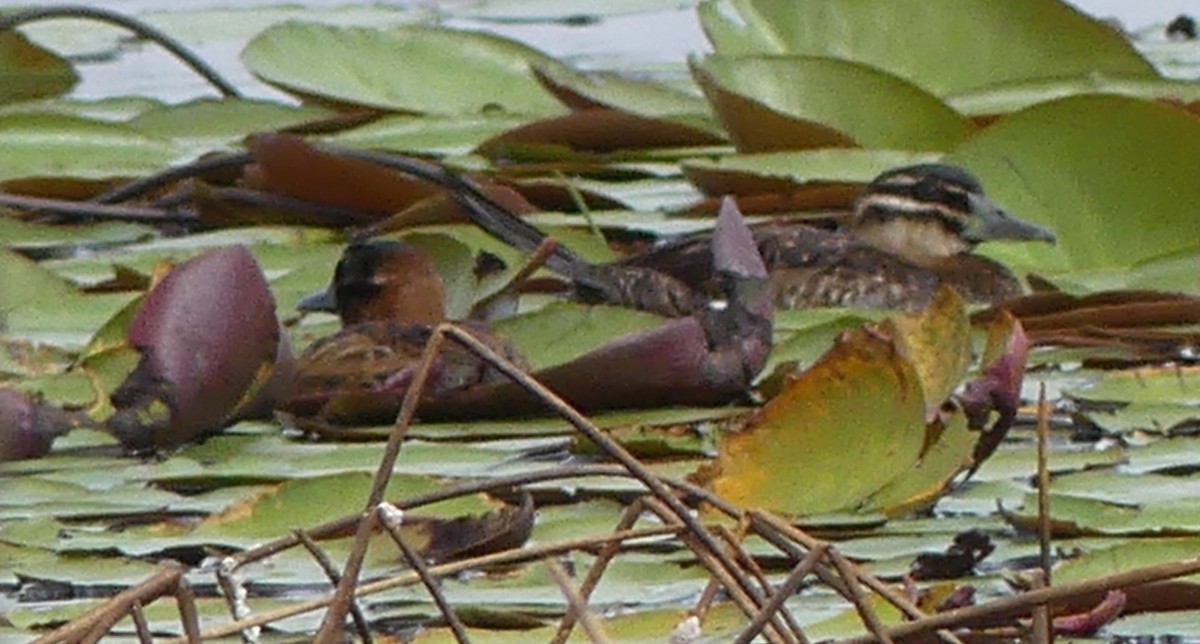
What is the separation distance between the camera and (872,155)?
243 inches

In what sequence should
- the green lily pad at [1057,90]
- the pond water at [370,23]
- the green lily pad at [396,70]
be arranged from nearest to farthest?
the green lily pad at [1057,90] < the green lily pad at [396,70] < the pond water at [370,23]

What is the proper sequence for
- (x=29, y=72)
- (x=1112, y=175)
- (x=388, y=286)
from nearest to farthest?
(x=388, y=286)
(x=1112, y=175)
(x=29, y=72)

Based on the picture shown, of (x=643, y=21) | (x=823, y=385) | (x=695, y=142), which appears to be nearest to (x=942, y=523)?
(x=823, y=385)

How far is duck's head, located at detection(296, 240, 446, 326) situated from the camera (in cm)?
492

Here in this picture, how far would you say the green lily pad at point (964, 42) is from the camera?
6.66m

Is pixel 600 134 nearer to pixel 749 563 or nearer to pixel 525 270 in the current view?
pixel 525 270

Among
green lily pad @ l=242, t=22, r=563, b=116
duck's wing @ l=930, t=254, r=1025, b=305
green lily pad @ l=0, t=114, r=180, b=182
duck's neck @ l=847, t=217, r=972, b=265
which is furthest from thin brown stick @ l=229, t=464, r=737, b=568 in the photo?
green lily pad @ l=242, t=22, r=563, b=116

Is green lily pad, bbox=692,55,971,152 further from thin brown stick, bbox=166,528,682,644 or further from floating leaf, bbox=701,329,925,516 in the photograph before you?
thin brown stick, bbox=166,528,682,644

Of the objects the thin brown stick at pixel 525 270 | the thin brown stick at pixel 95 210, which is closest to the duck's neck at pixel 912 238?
the thin brown stick at pixel 525 270

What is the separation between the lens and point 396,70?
23.1ft

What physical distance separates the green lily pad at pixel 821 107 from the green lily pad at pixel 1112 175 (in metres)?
0.58

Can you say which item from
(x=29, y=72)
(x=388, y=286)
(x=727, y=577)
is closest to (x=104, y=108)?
(x=29, y=72)

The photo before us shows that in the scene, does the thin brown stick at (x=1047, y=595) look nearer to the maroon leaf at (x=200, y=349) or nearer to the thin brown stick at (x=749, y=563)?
the thin brown stick at (x=749, y=563)

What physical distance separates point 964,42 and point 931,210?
0.87 meters
